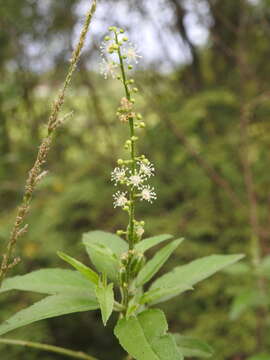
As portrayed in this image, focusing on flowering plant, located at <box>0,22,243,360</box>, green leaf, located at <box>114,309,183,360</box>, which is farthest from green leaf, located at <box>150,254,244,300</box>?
green leaf, located at <box>114,309,183,360</box>

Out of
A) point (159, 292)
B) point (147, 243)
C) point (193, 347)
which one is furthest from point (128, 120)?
point (193, 347)

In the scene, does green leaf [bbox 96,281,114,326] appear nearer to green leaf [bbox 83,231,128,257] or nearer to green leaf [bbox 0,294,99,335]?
green leaf [bbox 0,294,99,335]

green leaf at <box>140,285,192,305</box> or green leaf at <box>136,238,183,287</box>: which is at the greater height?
green leaf at <box>136,238,183,287</box>

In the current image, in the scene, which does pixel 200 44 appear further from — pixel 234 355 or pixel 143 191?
pixel 143 191

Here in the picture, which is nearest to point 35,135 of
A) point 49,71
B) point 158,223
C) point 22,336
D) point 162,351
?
point 49,71

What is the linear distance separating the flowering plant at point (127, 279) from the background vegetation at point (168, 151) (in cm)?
146

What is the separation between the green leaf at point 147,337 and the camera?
109cm

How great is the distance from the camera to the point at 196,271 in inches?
60.0

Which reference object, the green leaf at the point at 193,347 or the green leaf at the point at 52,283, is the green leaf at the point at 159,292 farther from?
the green leaf at the point at 193,347

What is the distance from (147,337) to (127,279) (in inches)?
8.8

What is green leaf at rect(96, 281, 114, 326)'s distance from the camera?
1.14m

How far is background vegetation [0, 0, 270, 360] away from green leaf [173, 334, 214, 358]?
1.37 metres

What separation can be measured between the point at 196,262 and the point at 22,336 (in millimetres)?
2295

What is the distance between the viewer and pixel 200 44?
216 inches
